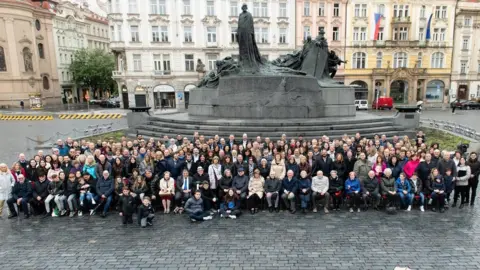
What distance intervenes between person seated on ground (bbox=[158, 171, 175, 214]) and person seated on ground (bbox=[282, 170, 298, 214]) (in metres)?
3.03

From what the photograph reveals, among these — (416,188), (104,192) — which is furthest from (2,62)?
(416,188)

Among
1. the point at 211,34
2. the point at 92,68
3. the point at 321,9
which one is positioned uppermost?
the point at 321,9

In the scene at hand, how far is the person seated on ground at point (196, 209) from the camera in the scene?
852 centimetres

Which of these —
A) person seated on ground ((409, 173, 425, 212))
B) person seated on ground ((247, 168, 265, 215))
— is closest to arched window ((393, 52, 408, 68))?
person seated on ground ((409, 173, 425, 212))

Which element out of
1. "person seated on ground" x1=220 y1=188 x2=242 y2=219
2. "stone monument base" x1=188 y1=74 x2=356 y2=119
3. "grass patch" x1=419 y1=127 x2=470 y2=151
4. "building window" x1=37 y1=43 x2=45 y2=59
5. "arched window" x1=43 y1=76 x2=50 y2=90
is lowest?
"person seated on ground" x1=220 y1=188 x2=242 y2=219

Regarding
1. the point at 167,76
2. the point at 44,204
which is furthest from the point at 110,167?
the point at 167,76

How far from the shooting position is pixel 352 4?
165ft

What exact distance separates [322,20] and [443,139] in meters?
37.2

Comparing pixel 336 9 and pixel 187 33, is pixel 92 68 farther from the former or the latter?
pixel 336 9

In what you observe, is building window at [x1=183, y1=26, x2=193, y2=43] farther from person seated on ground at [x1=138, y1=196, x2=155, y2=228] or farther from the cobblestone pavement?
person seated on ground at [x1=138, y1=196, x2=155, y2=228]

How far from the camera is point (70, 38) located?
2687 inches

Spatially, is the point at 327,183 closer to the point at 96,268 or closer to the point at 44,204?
the point at 96,268

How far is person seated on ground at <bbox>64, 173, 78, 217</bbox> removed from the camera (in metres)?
9.02

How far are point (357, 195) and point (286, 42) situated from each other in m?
43.7
